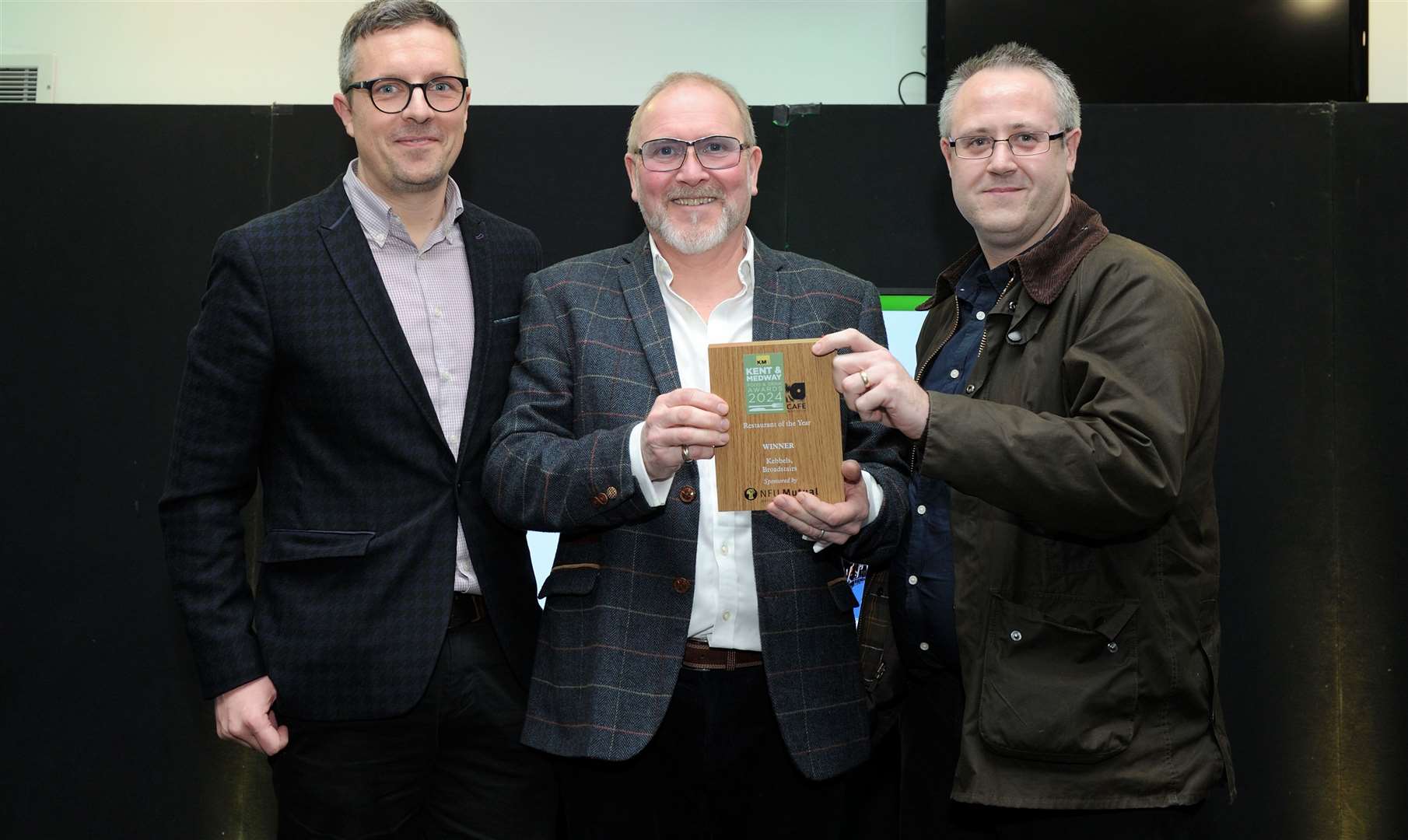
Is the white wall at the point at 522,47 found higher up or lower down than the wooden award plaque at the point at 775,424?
higher up

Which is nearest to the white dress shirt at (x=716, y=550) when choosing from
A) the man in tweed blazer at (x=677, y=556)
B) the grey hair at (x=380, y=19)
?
the man in tweed blazer at (x=677, y=556)

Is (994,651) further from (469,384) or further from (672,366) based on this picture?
(469,384)

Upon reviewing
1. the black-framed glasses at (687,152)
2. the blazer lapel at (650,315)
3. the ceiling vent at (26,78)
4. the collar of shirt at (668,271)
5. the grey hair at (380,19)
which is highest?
the ceiling vent at (26,78)

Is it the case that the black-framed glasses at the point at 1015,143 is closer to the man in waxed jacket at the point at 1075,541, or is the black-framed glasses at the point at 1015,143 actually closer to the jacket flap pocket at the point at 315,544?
the man in waxed jacket at the point at 1075,541

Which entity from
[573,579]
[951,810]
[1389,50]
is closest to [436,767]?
[573,579]

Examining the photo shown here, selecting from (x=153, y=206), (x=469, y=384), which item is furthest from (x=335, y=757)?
(x=153, y=206)

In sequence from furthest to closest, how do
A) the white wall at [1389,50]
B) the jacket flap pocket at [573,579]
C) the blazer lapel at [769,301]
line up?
the white wall at [1389,50]
the blazer lapel at [769,301]
the jacket flap pocket at [573,579]

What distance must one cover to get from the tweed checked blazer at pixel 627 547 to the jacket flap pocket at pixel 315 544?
278 millimetres

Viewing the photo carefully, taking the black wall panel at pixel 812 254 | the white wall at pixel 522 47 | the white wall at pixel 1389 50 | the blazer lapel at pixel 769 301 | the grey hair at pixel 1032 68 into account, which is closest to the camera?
the blazer lapel at pixel 769 301

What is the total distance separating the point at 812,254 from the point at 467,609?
79.7 inches

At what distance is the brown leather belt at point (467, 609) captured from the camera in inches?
89.6

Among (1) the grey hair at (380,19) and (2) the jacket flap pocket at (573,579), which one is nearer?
(2) the jacket flap pocket at (573,579)

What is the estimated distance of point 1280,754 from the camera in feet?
11.9

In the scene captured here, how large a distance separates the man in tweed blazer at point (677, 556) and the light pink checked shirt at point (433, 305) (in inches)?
6.0
